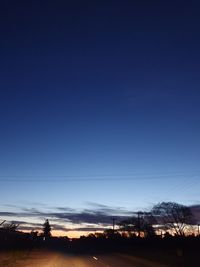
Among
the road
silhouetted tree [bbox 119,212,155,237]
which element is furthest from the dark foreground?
silhouetted tree [bbox 119,212,155,237]

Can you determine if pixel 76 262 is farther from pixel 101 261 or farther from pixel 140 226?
pixel 140 226

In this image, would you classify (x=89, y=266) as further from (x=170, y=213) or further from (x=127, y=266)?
(x=170, y=213)

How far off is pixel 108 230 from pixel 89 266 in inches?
6072

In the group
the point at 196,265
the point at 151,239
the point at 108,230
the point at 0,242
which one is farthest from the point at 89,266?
the point at 108,230

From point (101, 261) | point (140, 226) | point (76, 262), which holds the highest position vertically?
point (140, 226)

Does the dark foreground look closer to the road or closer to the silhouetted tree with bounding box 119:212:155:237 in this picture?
the road

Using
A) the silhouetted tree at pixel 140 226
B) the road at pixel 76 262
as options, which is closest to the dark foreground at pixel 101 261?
the road at pixel 76 262

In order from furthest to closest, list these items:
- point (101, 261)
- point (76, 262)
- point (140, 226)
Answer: point (140, 226) → point (101, 261) → point (76, 262)

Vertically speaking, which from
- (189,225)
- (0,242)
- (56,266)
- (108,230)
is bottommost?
(56,266)

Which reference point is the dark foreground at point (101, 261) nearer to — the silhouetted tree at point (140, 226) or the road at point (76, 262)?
the road at point (76, 262)

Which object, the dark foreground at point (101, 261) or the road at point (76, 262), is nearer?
the road at point (76, 262)

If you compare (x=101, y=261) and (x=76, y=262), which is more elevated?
(x=101, y=261)

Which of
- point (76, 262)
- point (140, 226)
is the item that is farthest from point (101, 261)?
point (140, 226)

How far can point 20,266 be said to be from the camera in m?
35.1
